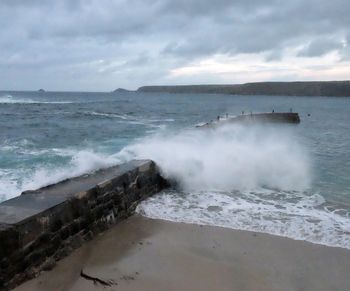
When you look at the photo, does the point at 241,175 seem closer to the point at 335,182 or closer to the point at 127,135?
the point at 335,182

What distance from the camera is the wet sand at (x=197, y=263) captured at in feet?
14.1

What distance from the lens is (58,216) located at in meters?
4.91

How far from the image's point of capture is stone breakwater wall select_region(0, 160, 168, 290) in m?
4.20

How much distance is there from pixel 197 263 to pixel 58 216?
6.02 ft

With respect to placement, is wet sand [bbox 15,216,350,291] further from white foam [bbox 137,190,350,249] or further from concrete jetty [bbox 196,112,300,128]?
concrete jetty [bbox 196,112,300,128]

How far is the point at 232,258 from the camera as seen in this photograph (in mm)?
4965

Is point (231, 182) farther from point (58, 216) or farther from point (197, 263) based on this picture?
point (58, 216)

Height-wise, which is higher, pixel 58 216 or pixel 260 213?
pixel 58 216

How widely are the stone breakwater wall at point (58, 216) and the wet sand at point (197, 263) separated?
0.16 meters

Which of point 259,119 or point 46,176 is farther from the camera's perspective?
point 259,119

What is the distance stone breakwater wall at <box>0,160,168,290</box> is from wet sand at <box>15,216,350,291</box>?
16cm

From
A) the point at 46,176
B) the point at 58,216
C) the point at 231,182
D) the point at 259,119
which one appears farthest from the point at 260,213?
the point at 259,119

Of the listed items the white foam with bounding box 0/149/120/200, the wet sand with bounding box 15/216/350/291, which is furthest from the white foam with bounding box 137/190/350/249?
the white foam with bounding box 0/149/120/200

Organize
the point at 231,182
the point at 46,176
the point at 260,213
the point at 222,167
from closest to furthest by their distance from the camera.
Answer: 1. the point at 260,213
2. the point at 46,176
3. the point at 231,182
4. the point at 222,167
